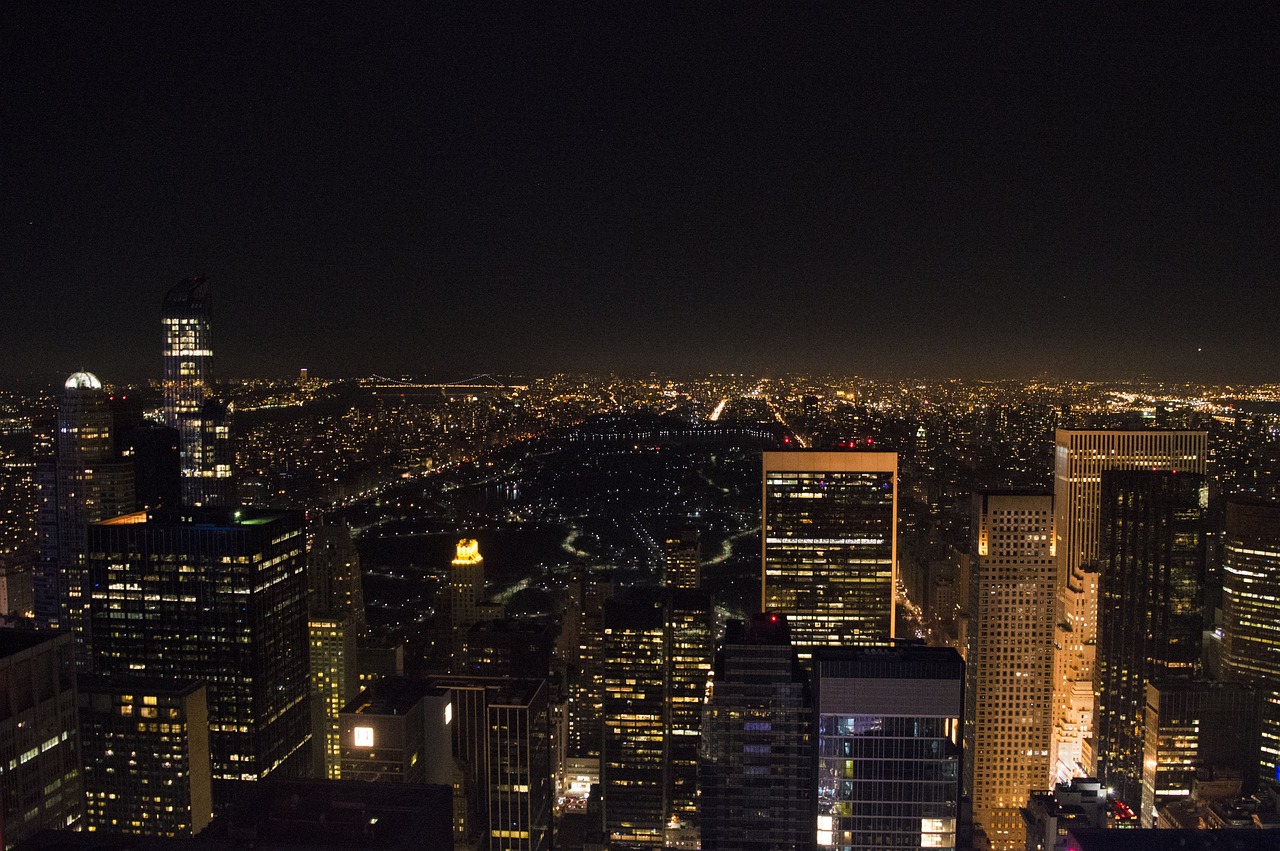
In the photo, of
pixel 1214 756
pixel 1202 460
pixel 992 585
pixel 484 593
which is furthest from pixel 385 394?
pixel 1202 460

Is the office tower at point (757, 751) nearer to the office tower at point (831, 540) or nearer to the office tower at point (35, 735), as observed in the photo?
the office tower at point (35, 735)

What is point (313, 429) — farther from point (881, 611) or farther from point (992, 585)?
point (992, 585)

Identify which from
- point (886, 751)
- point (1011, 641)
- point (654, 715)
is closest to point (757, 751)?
point (886, 751)

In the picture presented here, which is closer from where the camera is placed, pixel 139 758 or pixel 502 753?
pixel 139 758

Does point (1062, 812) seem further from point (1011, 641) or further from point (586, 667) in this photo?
point (586, 667)

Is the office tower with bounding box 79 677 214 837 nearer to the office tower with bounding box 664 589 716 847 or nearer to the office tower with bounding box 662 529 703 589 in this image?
the office tower with bounding box 664 589 716 847

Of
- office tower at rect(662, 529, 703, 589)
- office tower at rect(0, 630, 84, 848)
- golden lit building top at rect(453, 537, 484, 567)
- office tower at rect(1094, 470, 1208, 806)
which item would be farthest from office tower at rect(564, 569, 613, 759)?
office tower at rect(0, 630, 84, 848)
